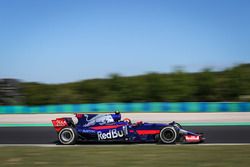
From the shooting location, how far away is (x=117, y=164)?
770 cm

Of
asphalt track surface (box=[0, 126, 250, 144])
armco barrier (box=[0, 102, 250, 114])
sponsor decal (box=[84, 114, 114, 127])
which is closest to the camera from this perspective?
sponsor decal (box=[84, 114, 114, 127])

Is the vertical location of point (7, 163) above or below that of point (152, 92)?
below

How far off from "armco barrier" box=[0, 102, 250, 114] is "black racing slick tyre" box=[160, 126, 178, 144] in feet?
30.4

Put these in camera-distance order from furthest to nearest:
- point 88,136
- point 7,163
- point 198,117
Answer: point 198,117, point 88,136, point 7,163

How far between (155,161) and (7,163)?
9.24 feet

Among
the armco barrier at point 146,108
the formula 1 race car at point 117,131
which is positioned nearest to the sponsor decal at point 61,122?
the formula 1 race car at point 117,131

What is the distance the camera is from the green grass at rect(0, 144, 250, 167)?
7703 mm

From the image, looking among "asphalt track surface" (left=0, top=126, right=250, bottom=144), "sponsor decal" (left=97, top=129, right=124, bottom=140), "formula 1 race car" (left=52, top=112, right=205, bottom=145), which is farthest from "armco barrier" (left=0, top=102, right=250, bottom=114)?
"sponsor decal" (left=97, top=129, right=124, bottom=140)

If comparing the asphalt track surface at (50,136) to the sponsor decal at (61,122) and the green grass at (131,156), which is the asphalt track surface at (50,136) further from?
the green grass at (131,156)

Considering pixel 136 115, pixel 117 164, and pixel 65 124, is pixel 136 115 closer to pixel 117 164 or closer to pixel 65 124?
pixel 65 124

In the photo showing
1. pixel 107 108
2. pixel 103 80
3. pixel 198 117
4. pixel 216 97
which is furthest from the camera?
pixel 103 80

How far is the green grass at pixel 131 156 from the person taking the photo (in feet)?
25.3

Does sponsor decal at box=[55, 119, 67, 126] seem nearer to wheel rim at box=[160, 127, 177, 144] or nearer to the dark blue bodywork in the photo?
the dark blue bodywork

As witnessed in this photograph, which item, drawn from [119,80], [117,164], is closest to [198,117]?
[119,80]
